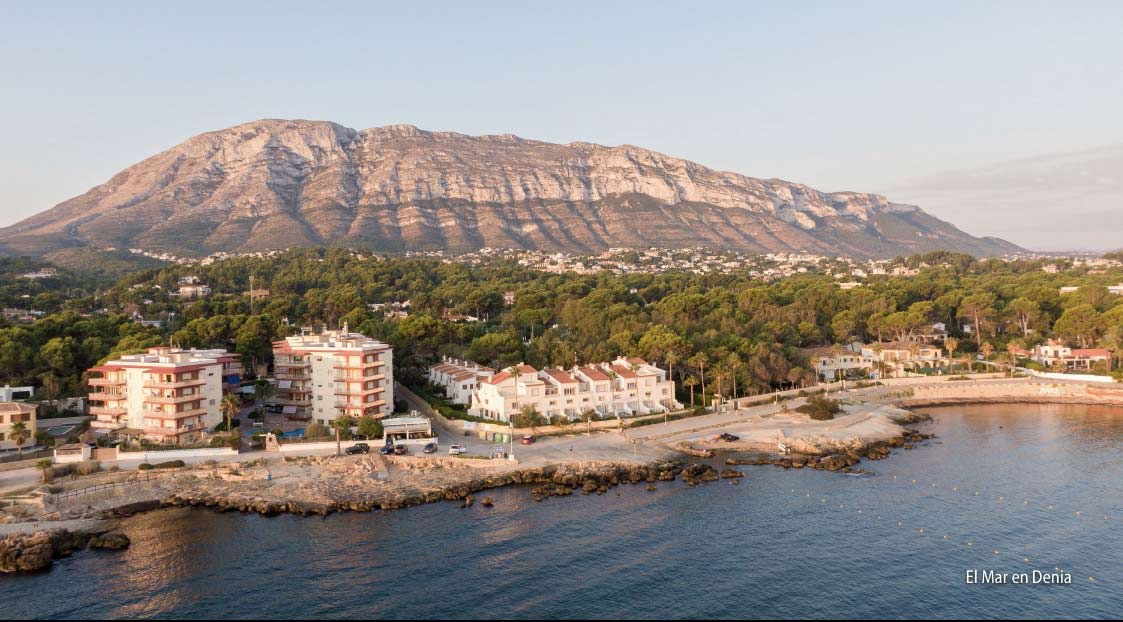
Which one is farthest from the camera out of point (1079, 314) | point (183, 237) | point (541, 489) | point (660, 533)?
point (183, 237)

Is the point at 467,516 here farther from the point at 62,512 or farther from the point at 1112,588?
the point at 1112,588

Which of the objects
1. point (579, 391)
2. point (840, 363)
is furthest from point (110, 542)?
point (840, 363)

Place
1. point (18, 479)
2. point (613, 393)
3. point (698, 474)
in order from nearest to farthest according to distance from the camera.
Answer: point (18, 479), point (698, 474), point (613, 393)

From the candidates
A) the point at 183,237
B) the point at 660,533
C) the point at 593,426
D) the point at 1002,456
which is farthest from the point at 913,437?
the point at 183,237

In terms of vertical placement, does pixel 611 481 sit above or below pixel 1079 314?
below

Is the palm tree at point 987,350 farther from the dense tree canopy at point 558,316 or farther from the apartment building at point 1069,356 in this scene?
the apartment building at point 1069,356

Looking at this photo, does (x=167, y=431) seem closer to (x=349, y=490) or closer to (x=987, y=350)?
(x=349, y=490)
